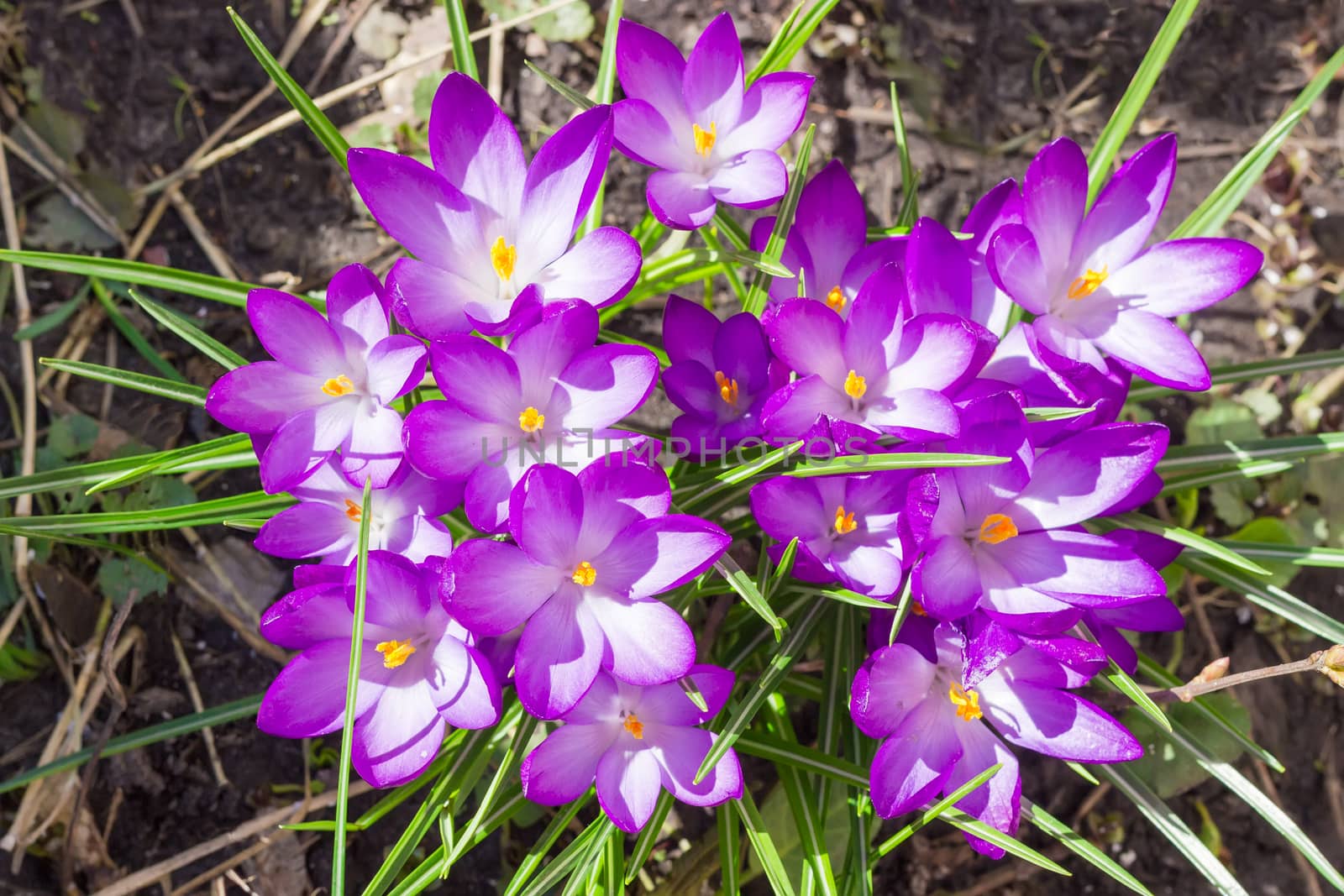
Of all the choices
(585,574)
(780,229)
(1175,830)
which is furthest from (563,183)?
(1175,830)

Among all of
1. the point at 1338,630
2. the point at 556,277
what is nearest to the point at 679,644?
the point at 556,277

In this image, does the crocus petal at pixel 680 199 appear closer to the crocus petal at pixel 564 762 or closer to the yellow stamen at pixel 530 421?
the yellow stamen at pixel 530 421

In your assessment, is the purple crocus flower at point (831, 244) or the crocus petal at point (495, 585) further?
the purple crocus flower at point (831, 244)

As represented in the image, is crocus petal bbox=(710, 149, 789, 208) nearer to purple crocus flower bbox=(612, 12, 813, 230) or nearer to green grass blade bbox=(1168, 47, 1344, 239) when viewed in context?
purple crocus flower bbox=(612, 12, 813, 230)

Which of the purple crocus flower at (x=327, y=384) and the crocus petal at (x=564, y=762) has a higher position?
the purple crocus flower at (x=327, y=384)

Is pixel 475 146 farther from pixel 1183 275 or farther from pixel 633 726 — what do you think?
pixel 1183 275

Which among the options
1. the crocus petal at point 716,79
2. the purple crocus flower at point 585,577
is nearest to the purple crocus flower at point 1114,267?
the crocus petal at point 716,79
